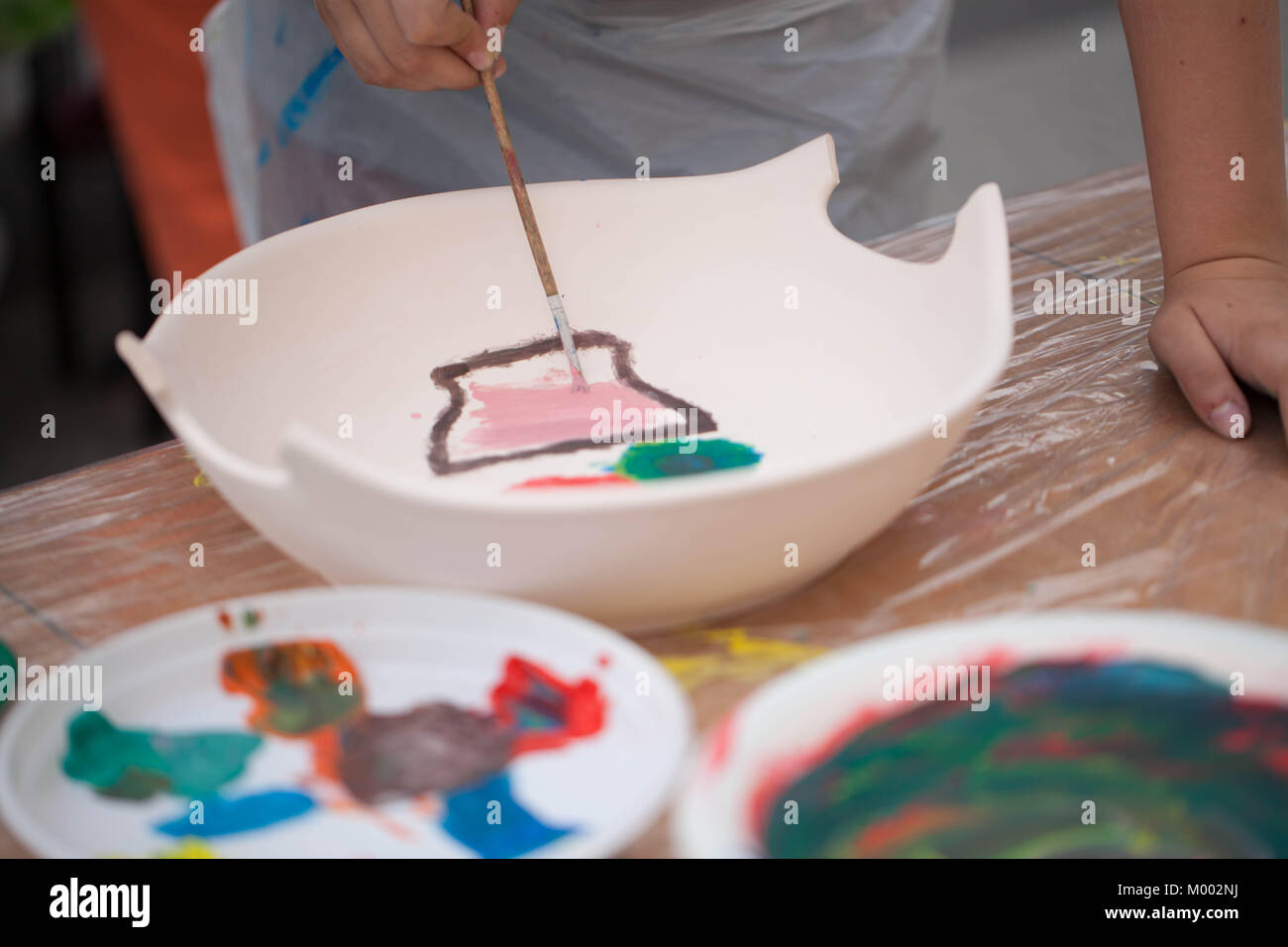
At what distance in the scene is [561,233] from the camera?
2.71 feet

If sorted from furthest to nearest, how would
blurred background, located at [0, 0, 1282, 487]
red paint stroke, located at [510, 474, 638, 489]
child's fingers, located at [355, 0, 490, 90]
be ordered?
1. blurred background, located at [0, 0, 1282, 487]
2. child's fingers, located at [355, 0, 490, 90]
3. red paint stroke, located at [510, 474, 638, 489]

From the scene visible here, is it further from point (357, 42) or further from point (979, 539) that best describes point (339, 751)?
point (357, 42)

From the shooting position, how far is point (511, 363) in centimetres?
80

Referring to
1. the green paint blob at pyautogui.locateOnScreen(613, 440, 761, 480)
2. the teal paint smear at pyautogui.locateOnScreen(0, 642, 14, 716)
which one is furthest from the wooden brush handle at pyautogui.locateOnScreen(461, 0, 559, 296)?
the teal paint smear at pyautogui.locateOnScreen(0, 642, 14, 716)

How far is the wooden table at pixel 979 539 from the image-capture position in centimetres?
58

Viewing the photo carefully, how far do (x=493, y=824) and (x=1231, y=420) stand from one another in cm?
49

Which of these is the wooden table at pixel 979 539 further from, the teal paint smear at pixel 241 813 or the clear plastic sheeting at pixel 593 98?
the clear plastic sheeting at pixel 593 98

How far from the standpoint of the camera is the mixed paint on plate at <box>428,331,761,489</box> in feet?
2.24

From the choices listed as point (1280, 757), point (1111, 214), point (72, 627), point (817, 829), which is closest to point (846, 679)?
point (817, 829)

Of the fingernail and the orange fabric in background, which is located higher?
the orange fabric in background

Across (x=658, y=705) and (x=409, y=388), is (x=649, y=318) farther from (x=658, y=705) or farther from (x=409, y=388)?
(x=658, y=705)

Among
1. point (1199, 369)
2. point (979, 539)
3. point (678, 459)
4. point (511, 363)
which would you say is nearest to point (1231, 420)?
point (1199, 369)

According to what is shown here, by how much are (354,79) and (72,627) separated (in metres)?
0.58

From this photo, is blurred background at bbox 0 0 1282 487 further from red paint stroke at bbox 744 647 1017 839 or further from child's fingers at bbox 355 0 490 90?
red paint stroke at bbox 744 647 1017 839
